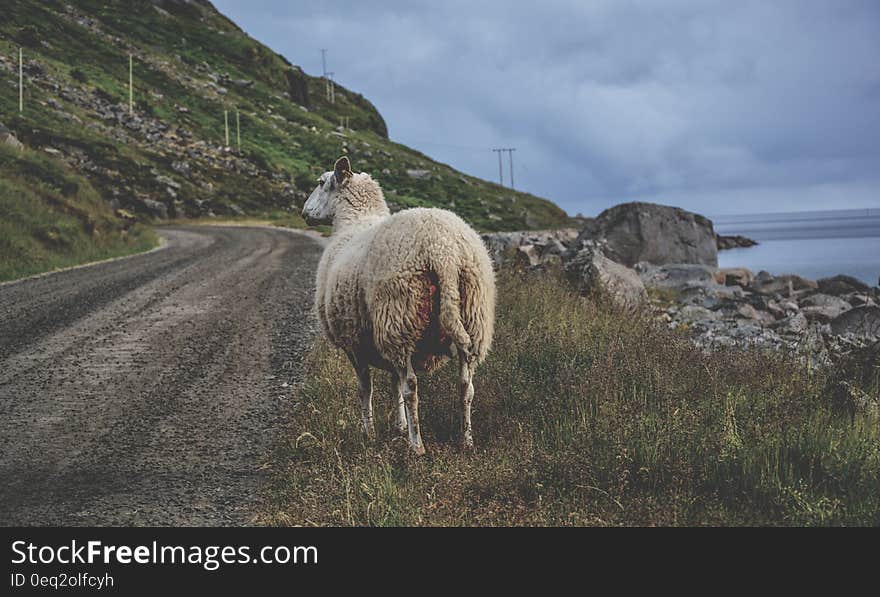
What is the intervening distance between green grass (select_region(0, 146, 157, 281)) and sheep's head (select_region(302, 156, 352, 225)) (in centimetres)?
1278

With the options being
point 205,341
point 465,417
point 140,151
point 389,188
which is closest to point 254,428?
point 465,417

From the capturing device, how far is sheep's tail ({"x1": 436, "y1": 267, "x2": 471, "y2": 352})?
17.6 feet

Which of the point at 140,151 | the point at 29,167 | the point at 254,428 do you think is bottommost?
the point at 254,428

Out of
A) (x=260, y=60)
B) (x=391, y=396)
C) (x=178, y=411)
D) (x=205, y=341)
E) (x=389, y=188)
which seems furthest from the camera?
(x=260, y=60)

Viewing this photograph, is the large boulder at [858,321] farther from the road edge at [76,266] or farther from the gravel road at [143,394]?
the road edge at [76,266]

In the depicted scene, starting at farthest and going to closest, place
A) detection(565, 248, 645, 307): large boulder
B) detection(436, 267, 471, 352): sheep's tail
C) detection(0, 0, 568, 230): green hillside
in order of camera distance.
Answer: detection(0, 0, 568, 230): green hillside → detection(565, 248, 645, 307): large boulder → detection(436, 267, 471, 352): sheep's tail

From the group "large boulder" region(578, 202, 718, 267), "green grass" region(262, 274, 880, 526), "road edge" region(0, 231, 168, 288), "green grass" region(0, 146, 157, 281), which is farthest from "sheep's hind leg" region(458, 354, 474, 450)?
"large boulder" region(578, 202, 718, 267)

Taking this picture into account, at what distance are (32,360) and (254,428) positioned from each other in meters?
4.69

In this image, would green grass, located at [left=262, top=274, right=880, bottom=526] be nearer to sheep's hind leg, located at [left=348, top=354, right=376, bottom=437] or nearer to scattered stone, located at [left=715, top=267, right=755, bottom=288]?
sheep's hind leg, located at [left=348, top=354, right=376, bottom=437]

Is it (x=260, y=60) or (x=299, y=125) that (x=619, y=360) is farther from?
(x=260, y=60)

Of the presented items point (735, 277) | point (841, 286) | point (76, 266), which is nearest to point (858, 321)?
point (841, 286)

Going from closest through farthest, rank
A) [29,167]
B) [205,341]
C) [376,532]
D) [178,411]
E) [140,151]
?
[376,532] < [178,411] < [205,341] < [29,167] < [140,151]

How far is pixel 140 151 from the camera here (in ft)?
170

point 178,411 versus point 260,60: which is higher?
point 260,60
